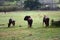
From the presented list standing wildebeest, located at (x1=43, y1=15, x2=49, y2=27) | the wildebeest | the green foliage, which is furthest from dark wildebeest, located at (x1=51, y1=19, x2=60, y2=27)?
the green foliage

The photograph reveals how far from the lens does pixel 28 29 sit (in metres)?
4.89

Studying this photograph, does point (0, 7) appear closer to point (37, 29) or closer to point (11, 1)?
point (11, 1)

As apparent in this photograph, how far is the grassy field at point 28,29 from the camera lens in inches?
170

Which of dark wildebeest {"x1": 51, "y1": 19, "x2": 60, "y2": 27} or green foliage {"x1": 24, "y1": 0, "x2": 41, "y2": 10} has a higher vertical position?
green foliage {"x1": 24, "y1": 0, "x2": 41, "y2": 10}

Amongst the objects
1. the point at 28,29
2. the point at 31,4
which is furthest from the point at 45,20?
the point at 28,29

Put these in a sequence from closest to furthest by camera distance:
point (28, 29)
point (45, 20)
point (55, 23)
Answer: point (28, 29) < point (55, 23) < point (45, 20)

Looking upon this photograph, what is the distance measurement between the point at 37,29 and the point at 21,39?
0.80m

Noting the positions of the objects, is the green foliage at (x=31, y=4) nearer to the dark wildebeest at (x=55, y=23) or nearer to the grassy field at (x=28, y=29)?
the grassy field at (x=28, y=29)

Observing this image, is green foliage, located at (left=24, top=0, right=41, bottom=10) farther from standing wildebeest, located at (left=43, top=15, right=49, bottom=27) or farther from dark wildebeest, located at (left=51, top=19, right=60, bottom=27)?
dark wildebeest, located at (left=51, top=19, right=60, bottom=27)

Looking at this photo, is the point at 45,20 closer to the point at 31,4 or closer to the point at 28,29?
the point at 31,4

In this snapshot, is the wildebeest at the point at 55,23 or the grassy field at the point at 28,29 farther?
the wildebeest at the point at 55,23

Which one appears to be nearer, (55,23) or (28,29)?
(28,29)

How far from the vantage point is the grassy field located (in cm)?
432

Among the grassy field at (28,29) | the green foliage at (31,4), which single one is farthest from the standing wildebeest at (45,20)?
the green foliage at (31,4)
